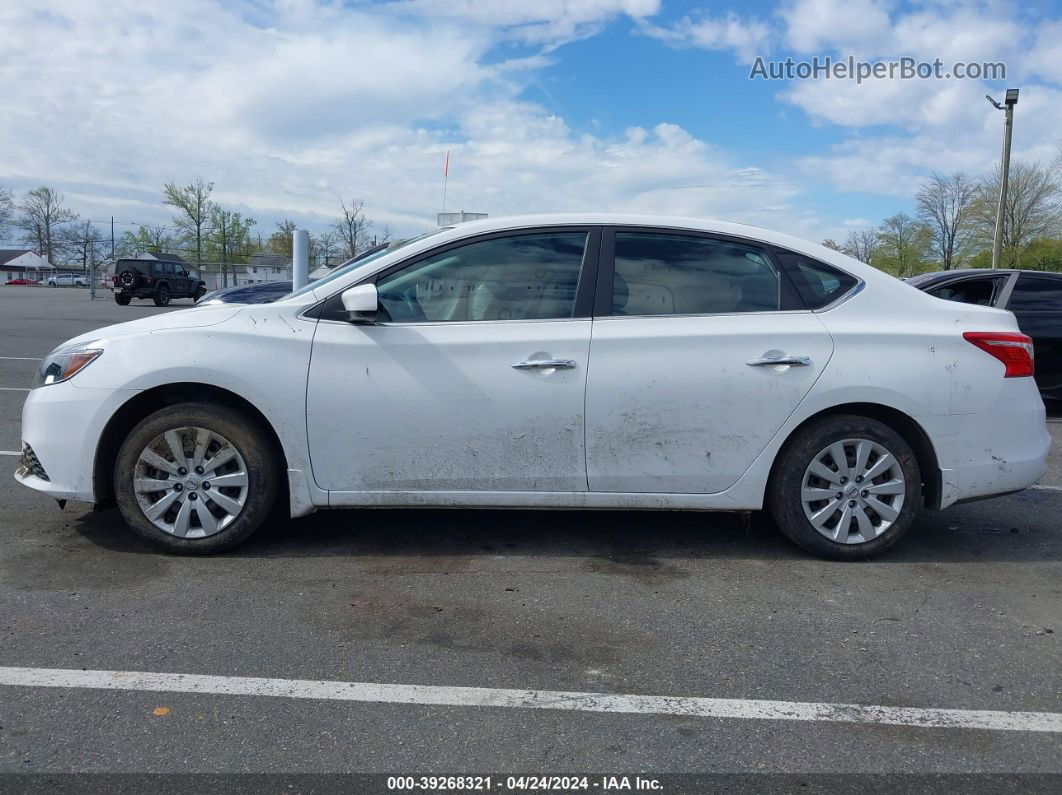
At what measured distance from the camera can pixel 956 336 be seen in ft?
14.0

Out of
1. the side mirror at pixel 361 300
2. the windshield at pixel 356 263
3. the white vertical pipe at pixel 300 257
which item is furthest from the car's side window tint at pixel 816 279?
the white vertical pipe at pixel 300 257

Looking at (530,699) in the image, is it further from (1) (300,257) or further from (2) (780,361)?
(1) (300,257)

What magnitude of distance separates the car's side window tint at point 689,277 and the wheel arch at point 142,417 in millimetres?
1811

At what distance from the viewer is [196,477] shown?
14.0 ft

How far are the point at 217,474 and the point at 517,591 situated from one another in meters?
1.59

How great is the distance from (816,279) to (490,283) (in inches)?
64.7

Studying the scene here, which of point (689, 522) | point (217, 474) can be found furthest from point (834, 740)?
point (217, 474)

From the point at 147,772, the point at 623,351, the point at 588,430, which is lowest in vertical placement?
the point at 147,772

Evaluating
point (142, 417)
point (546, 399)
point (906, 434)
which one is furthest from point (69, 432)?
point (906, 434)

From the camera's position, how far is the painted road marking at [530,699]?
9.37 feet

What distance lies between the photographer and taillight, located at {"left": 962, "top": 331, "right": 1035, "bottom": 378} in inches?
169

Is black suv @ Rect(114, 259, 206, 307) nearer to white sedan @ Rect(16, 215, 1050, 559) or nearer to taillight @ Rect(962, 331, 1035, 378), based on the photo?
white sedan @ Rect(16, 215, 1050, 559)

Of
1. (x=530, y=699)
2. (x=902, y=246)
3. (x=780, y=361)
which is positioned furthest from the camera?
(x=902, y=246)

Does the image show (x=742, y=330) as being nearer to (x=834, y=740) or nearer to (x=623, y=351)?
(x=623, y=351)
